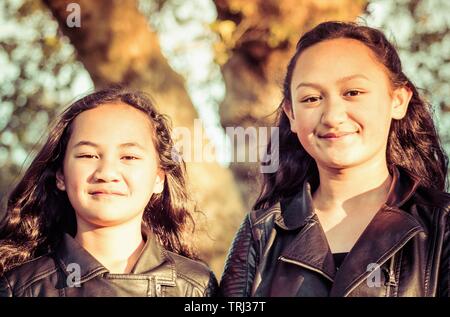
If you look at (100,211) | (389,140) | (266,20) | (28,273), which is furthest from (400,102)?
(266,20)

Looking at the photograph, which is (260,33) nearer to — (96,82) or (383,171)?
(96,82)

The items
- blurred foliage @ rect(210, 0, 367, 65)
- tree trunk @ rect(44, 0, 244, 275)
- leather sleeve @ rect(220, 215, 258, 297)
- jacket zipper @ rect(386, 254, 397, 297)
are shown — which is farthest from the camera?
tree trunk @ rect(44, 0, 244, 275)

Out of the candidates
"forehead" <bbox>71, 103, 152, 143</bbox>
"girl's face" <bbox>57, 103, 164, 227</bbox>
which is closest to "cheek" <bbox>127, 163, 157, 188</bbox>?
"girl's face" <bbox>57, 103, 164, 227</bbox>

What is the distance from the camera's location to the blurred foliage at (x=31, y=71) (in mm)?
8258

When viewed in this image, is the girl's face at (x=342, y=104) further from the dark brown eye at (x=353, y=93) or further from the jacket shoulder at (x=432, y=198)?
the jacket shoulder at (x=432, y=198)

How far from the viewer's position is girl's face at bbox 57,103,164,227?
3199 millimetres

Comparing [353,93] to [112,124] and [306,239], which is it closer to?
[306,239]

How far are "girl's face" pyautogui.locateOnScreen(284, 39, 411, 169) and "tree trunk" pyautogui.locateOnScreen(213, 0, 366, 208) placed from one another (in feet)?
12.2

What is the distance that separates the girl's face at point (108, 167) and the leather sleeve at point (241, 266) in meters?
0.40


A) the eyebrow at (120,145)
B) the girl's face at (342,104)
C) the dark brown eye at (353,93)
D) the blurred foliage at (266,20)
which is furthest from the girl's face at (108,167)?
the blurred foliage at (266,20)

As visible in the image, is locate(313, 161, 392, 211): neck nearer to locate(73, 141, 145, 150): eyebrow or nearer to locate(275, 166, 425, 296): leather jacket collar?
locate(275, 166, 425, 296): leather jacket collar

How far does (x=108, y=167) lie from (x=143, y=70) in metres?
4.19

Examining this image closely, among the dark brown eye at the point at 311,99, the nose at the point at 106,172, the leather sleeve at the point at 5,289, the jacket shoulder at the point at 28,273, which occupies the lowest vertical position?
the leather sleeve at the point at 5,289

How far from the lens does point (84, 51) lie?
7.20 meters
